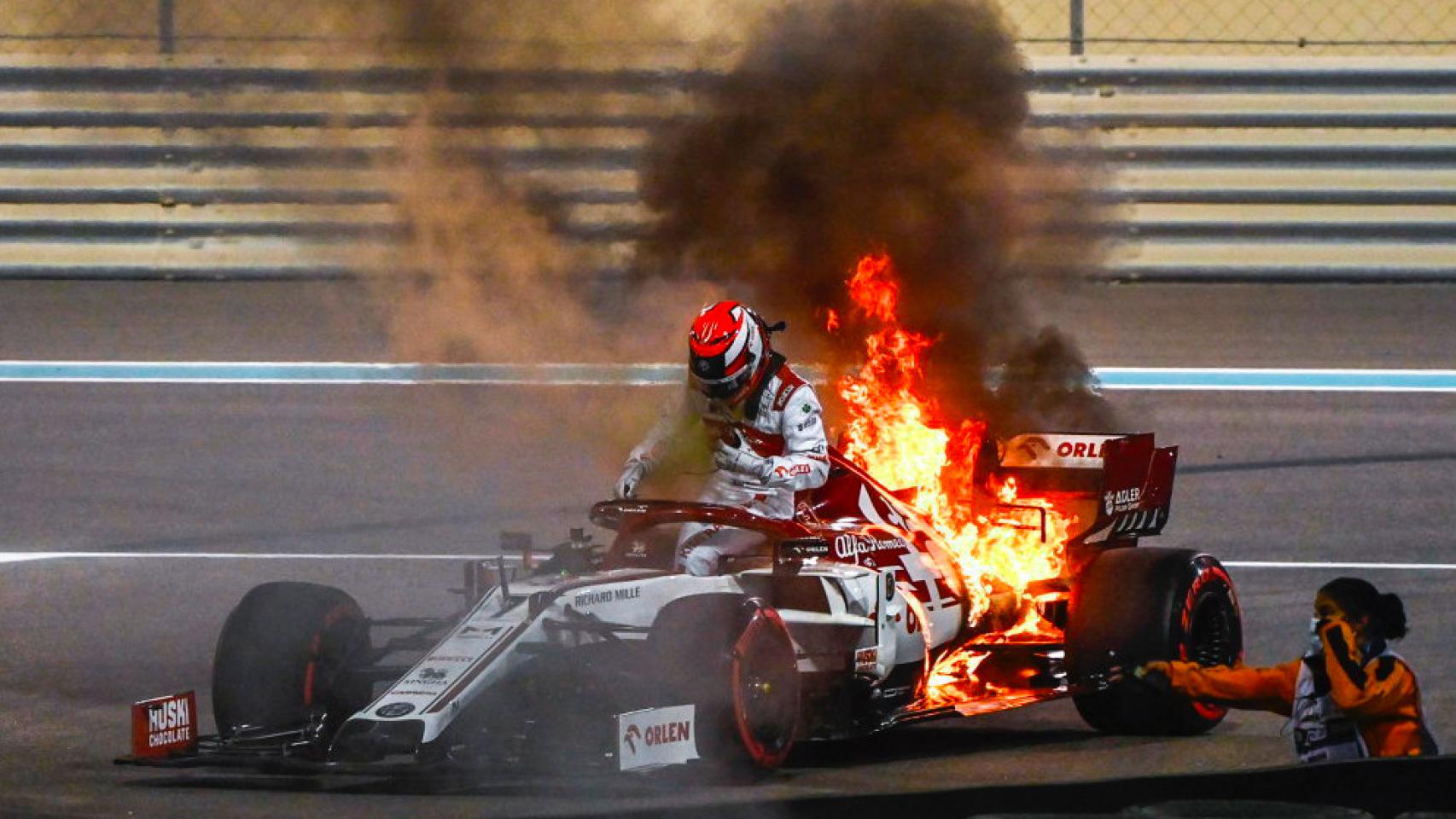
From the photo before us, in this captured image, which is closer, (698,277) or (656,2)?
(656,2)

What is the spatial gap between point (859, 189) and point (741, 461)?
2.65 meters

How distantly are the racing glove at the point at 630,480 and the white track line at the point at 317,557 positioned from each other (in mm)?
2987

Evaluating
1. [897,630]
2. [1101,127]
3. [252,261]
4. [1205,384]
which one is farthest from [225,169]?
[1101,127]

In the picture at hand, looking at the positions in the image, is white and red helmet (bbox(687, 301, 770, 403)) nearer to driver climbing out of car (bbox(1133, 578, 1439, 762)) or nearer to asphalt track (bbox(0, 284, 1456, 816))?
asphalt track (bbox(0, 284, 1456, 816))

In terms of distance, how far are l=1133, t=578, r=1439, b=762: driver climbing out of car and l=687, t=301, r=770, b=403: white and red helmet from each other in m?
2.47

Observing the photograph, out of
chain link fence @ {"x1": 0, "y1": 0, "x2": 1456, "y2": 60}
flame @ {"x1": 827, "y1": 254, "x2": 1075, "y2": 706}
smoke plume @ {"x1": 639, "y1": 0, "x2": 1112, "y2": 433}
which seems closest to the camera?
chain link fence @ {"x1": 0, "y1": 0, "x2": 1456, "y2": 60}

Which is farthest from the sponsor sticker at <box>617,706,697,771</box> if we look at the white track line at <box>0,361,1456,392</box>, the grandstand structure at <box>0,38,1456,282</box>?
the grandstand structure at <box>0,38,1456,282</box>

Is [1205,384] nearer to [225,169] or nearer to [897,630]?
[897,630]

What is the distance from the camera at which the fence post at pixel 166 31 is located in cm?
823

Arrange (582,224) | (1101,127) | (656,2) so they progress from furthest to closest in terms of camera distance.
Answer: (1101,127), (582,224), (656,2)

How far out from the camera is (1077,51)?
2122cm

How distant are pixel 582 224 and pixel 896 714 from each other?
9.73 feet

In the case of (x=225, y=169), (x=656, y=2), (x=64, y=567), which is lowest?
(x=64, y=567)

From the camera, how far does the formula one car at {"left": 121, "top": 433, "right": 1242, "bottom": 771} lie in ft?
28.7
